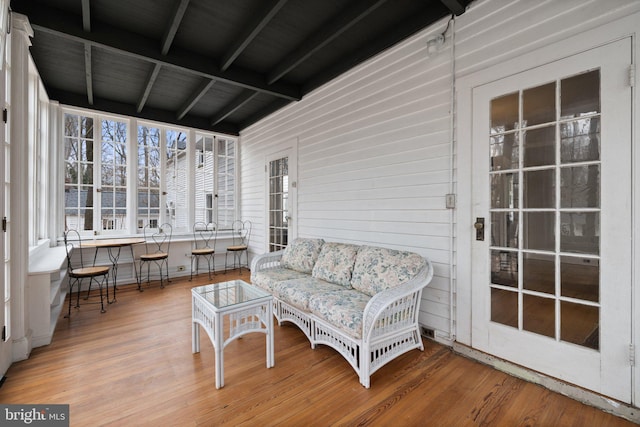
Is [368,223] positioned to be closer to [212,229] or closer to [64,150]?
[212,229]

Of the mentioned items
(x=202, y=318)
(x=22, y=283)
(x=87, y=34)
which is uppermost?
(x=87, y=34)

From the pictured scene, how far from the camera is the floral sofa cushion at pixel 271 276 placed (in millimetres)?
3115

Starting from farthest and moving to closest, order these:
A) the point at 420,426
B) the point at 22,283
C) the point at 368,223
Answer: the point at 368,223, the point at 22,283, the point at 420,426

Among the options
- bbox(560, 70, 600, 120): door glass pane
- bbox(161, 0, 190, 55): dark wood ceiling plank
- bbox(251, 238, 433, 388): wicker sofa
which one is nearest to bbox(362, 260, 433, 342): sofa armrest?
bbox(251, 238, 433, 388): wicker sofa

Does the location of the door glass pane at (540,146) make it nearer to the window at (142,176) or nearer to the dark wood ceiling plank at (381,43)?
the dark wood ceiling plank at (381,43)

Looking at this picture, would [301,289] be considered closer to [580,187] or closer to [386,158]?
[386,158]

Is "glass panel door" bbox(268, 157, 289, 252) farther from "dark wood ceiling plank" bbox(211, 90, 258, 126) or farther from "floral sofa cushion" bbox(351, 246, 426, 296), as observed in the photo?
"floral sofa cushion" bbox(351, 246, 426, 296)

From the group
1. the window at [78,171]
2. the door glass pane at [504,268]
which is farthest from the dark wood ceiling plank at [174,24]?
the door glass pane at [504,268]

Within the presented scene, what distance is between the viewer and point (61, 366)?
2.22 metres

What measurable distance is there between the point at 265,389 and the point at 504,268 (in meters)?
2.10

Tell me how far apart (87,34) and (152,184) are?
9.53 ft

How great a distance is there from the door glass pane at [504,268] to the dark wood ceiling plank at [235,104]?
159 inches

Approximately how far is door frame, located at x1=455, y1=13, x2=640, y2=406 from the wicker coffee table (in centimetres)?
173

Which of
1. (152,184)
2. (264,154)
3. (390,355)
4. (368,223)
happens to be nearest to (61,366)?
(390,355)
